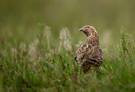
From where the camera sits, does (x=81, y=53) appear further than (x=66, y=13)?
No

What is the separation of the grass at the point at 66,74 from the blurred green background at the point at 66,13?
24.2ft

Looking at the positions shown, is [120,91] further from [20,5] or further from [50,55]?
[20,5]

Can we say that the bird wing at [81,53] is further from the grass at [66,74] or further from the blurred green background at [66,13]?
the blurred green background at [66,13]

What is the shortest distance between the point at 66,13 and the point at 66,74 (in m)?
9.95

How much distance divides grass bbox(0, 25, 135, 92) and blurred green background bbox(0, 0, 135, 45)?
7.38 m

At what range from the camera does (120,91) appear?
5.62 metres

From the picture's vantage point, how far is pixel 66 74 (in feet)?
20.4

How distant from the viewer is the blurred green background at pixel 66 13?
14.8m

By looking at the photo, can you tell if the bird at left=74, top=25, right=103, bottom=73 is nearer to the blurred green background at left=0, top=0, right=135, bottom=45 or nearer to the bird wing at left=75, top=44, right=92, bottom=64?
the bird wing at left=75, top=44, right=92, bottom=64

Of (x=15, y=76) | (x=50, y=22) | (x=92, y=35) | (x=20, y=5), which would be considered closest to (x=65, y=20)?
(x=50, y=22)

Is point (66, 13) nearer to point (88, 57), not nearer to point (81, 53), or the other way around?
point (81, 53)

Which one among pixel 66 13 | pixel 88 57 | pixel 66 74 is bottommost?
pixel 66 74

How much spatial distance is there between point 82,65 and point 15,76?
828 millimetres

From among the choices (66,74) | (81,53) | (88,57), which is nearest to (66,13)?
(81,53)
